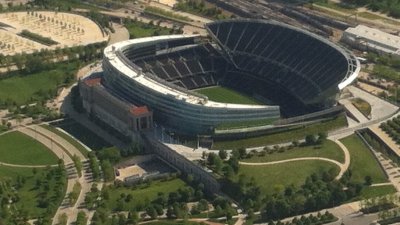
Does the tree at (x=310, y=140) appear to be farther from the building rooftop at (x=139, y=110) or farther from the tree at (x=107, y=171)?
the tree at (x=107, y=171)

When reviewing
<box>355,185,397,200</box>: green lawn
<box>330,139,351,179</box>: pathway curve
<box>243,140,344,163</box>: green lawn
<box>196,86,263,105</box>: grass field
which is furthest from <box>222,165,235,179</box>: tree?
<box>196,86,263,105</box>: grass field

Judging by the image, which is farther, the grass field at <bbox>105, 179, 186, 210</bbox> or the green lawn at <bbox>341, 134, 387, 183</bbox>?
the green lawn at <bbox>341, 134, 387, 183</bbox>

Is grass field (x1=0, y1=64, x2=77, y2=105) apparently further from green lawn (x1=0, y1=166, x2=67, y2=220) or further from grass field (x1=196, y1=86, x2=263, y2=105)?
green lawn (x1=0, y1=166, x2=67, y2=220)

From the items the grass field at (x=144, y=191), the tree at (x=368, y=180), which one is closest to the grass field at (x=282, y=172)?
the tree at (x=368, y=180)

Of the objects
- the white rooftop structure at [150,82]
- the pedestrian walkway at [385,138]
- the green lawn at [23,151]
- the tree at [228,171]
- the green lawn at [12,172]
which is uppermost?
the white rooftop structure at [150,82]

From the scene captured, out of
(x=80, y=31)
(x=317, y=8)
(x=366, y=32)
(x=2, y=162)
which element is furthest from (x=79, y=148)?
(x=317, y=8)

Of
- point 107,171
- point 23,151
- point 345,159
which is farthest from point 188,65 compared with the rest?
point 345,159
